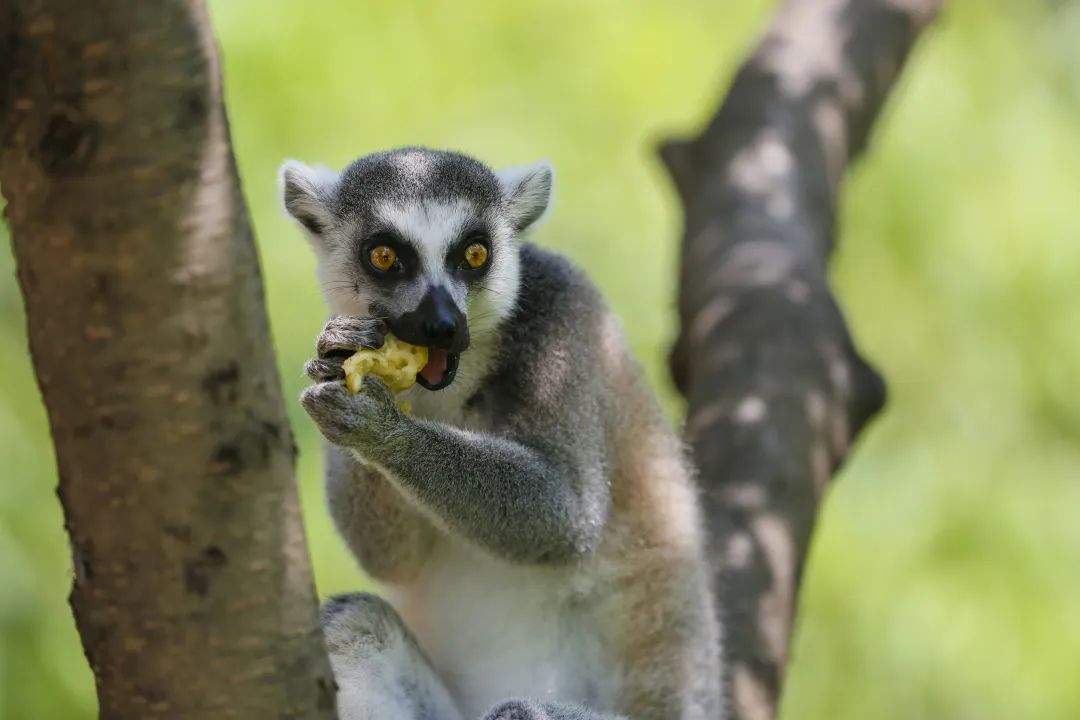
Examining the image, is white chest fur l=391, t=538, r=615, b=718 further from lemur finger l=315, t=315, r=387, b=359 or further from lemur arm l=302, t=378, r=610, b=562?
lemur finger l=315, t=315, r=387, b=359

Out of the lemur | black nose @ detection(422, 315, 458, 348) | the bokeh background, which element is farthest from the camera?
the bokeh background

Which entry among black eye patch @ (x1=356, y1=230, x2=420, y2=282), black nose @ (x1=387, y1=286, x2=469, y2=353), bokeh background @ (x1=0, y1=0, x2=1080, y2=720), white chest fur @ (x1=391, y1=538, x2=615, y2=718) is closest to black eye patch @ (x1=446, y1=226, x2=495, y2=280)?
black eye patch @ (x1=356, y1=230, x2=420, y2=282)

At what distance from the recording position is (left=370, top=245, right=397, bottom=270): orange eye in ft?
14.7

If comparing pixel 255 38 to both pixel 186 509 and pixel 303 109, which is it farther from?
pixel 186 509

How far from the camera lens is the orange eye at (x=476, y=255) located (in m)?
4.55

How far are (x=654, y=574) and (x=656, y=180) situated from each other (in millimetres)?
5516

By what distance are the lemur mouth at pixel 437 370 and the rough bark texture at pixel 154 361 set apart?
1422mm

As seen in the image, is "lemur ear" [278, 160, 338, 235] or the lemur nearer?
the lemur

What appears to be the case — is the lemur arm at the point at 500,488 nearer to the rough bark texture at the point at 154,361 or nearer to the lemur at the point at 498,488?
the lemur at the point at 498,488

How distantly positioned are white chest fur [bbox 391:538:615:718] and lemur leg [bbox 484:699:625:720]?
1.74 ft

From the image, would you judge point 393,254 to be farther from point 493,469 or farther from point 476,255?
point 493,469

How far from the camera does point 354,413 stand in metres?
3.95

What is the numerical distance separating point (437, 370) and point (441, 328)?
0.57ft

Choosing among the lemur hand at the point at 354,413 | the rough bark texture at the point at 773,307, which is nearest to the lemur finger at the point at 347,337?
the lemur hand at the point at 354,413
